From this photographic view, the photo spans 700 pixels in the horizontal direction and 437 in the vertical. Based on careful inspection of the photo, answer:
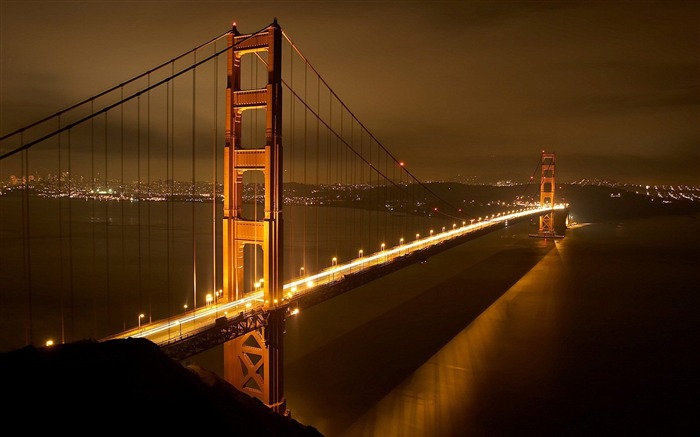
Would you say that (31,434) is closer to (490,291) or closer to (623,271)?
(490,291)

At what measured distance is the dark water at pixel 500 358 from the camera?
12914mm

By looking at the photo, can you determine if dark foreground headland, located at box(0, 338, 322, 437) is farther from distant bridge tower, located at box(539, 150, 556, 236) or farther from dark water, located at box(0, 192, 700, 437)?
distant bridge tower, located at box(539, 150, 556, 236)

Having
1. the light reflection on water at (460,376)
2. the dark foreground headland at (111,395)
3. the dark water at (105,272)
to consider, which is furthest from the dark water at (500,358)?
the dark foreground headland at (111,395)

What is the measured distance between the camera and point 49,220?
245ft

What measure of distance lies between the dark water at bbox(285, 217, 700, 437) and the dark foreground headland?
5.85 meters

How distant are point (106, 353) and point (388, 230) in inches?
2644

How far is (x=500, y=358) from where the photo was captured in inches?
680

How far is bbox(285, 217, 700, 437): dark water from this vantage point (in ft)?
42.4

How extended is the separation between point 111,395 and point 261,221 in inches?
275

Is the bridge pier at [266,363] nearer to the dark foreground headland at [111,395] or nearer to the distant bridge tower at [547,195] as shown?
the dark foreground headland at [111,395]

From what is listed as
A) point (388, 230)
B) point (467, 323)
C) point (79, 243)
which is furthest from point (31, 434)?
point (388, 230)

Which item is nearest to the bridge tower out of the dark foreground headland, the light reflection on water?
the light reflection on water

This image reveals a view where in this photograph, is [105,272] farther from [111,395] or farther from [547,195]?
[547,195]

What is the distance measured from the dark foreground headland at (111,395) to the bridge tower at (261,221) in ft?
14.4
